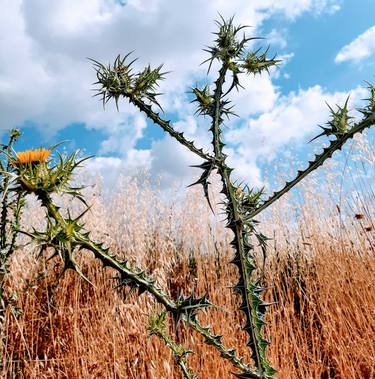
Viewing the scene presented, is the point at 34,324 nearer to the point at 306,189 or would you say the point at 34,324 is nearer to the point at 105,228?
the point at 105,228

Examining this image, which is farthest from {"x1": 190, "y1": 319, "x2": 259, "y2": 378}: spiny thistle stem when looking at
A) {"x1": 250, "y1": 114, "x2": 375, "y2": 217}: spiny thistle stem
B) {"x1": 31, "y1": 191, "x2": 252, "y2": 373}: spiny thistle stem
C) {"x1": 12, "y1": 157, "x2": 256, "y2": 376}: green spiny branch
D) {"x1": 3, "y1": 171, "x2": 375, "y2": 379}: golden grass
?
{"x1": 3, "y1": 171, "x2": 375, "y2": 379}: golden grass

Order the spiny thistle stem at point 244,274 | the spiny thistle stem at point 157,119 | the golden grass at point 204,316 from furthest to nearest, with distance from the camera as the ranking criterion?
the golden grass at point 204,316
the spiny thistle stem at point 157,119
the spiny thistle stem at point 244,274

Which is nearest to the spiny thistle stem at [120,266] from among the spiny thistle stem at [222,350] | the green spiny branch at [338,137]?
the spiny thistle stem at [222,350]

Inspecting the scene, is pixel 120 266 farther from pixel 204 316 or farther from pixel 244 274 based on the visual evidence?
pixel 204 316

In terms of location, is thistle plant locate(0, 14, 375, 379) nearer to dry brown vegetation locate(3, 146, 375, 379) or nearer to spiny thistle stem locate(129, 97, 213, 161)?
spiny thistle stem locate(129, 97, 213, 161)

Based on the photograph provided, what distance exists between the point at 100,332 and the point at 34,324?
2.37 feet

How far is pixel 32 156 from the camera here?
1061 mm

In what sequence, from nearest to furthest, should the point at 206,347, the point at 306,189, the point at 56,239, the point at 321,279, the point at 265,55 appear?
the point at 56,239 < the point at 265,55 < the point at 206,347 < the point at 321,279 < the point at 306,189

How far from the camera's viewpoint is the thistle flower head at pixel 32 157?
106 cm

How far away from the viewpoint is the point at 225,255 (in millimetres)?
4273

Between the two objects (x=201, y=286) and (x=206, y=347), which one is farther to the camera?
(x=201, y=286)

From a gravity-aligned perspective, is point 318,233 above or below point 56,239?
above

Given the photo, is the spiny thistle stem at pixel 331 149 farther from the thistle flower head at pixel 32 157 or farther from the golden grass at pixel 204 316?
the golden grass at pixel 204 316

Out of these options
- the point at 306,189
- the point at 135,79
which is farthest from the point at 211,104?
the point at 306,189
